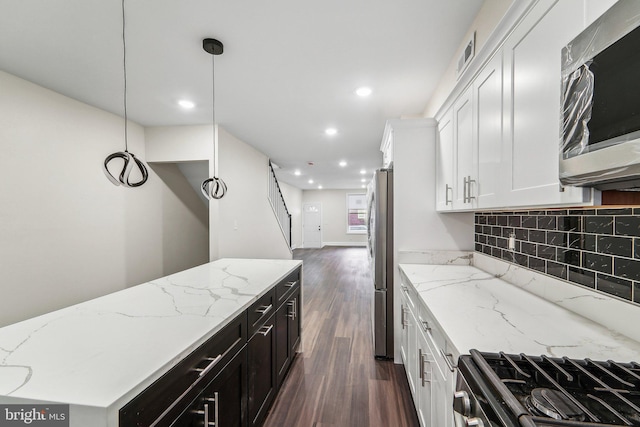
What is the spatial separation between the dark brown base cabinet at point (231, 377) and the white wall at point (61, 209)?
218 centimetres

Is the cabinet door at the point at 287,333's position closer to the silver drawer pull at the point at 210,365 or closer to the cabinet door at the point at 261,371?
the cabinet door at the point at 261,371

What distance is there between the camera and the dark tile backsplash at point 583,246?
103cm

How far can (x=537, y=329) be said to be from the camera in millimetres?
1088

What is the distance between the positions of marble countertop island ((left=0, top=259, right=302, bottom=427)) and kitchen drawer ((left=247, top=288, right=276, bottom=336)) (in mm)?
65

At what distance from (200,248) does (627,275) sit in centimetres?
482

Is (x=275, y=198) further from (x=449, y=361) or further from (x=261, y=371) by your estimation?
(x=449, y=361)

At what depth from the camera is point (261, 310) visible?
1641 millimetres

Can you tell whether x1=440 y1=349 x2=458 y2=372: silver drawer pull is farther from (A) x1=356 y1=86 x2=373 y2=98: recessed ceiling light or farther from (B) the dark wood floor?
(A) x1=356 y1=86 x2=373 y2=98: recessed ceiling light

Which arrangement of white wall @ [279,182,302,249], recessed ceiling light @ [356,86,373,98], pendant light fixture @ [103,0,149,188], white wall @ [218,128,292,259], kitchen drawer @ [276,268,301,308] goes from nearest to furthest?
pendant light fixture @ [103,0,149,188], kitchen drawer @ [276,268,301,308], recessed ceiling light @ [356,86,373,98], white wall @ [218,128,292,259], white wall @ [279,182,302,249]

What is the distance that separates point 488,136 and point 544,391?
118 centimetres

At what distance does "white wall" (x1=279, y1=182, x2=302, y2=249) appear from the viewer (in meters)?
9.34

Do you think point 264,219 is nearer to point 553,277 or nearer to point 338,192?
point 553,277

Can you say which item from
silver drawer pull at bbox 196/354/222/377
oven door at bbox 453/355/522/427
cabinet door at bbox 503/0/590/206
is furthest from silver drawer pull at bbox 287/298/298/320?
cabinet door at bbox 503/0/590/206

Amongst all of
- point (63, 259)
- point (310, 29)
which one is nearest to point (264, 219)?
point (63, 259)
